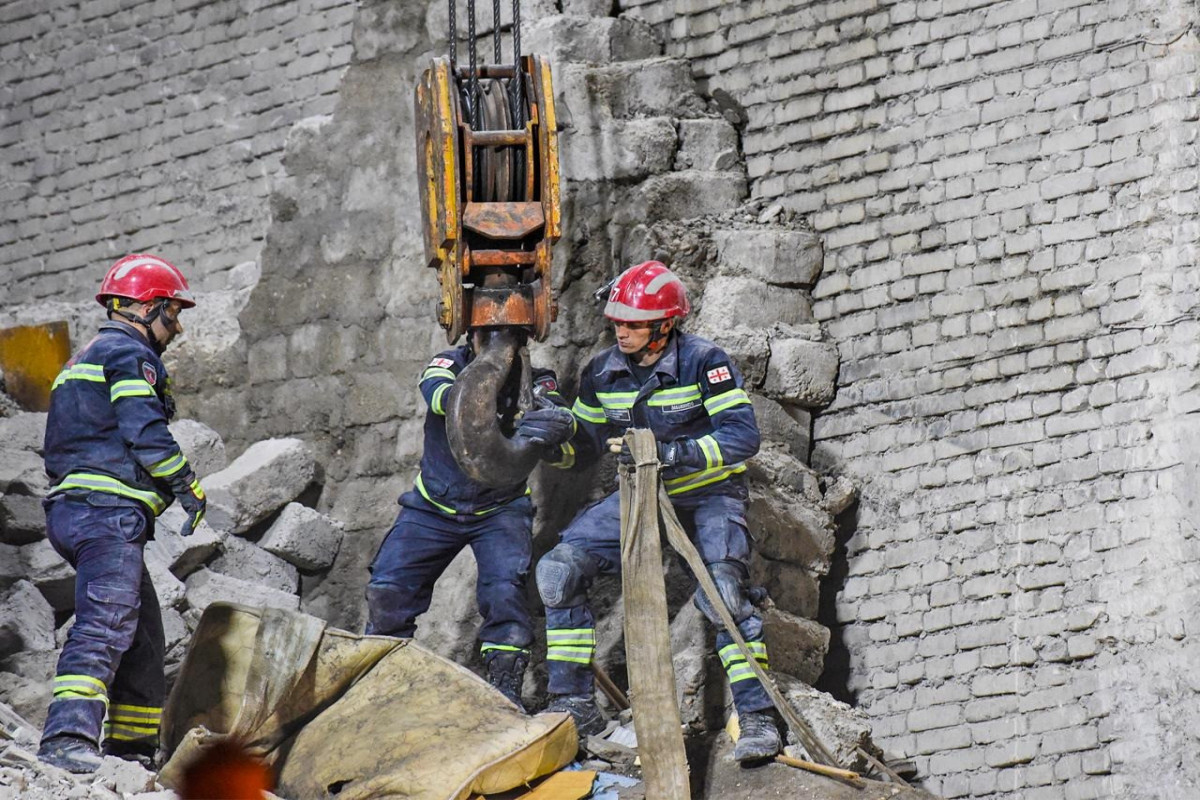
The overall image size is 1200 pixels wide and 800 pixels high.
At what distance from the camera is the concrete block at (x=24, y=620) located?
327 inches

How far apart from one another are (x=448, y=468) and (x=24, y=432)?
9.07ft

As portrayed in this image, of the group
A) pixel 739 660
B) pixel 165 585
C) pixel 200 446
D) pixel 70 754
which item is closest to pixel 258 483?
pixel 200 446

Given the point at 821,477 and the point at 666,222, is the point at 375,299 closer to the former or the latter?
the point at 666,222

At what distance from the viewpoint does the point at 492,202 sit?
7.90 m

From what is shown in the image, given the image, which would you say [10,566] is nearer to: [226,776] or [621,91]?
[226,776]

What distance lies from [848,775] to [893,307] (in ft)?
9.26

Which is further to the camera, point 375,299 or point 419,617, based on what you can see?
point 375,299

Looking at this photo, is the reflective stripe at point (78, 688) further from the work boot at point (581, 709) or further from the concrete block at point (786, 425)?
the concrete block at point (786, 425)

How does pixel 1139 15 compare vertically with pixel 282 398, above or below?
above

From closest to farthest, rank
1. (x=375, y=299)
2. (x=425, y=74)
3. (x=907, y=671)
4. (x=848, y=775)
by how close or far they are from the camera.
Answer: (x=848, y=775) < (x=425, y=74) < (x=907, y=671) < (x=375, y=299)

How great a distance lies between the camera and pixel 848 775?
7273 mm

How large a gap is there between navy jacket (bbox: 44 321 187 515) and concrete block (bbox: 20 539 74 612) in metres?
1.16

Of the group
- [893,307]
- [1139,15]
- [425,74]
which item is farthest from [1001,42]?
[425,74]

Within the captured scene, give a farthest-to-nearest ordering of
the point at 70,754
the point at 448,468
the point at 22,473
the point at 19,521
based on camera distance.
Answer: the point at 22,473 → the point at 19,521 → the point at 448,468 → the point at 70,754
